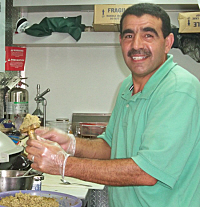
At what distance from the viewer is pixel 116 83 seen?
344 cm

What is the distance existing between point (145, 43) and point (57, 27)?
172cm

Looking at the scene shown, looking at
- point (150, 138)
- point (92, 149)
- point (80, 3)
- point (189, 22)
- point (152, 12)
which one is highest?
point (80, 3)

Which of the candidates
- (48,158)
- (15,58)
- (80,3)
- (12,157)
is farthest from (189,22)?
(48,158)

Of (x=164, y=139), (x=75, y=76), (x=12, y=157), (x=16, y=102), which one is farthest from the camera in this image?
(x=75, y=76)

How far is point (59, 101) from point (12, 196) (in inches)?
84.6

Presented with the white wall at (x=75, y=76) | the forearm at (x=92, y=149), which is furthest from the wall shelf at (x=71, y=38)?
the forearm at (x=92, y=149)

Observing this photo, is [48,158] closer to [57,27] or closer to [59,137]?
[59,137]

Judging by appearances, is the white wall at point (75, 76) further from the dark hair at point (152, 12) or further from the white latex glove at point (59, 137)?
the dark hair at point (152, 12)

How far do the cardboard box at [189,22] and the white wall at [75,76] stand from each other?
71 centimetres

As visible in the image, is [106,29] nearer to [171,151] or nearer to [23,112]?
[23,112]

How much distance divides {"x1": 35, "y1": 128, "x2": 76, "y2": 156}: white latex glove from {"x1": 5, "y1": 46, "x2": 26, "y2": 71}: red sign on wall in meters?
1.82

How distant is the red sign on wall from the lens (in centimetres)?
329

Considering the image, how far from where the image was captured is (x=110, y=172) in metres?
1.24

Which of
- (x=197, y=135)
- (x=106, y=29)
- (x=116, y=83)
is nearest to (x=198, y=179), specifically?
(x=197, y=135)
